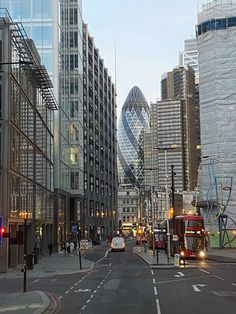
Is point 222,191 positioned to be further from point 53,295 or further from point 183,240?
point 53,295

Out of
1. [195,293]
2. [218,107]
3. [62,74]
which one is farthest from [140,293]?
[62,74]

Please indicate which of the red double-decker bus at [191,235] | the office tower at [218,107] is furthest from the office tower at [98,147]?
the red double-decker bus at [191,235]

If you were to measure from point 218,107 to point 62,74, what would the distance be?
83.5 feet

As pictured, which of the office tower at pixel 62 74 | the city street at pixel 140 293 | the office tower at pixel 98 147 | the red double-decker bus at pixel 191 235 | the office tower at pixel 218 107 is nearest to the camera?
the city street at pixel 140 293

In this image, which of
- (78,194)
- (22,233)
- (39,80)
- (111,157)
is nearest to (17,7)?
(39,80)

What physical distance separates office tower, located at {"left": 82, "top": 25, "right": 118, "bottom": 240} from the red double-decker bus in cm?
6660

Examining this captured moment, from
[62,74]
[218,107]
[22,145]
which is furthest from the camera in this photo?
[62,74]

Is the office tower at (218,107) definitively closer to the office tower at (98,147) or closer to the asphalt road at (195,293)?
the asphalt road at (195,293)

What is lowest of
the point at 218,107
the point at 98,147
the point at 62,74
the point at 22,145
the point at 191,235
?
the point at 191,235

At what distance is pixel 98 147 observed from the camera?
480 ft

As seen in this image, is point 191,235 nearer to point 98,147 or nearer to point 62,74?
point 62,74

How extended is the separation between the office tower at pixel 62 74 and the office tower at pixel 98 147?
25.2 metres

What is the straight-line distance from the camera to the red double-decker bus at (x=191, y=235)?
2056 inches

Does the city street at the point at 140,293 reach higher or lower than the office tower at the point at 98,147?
lower
